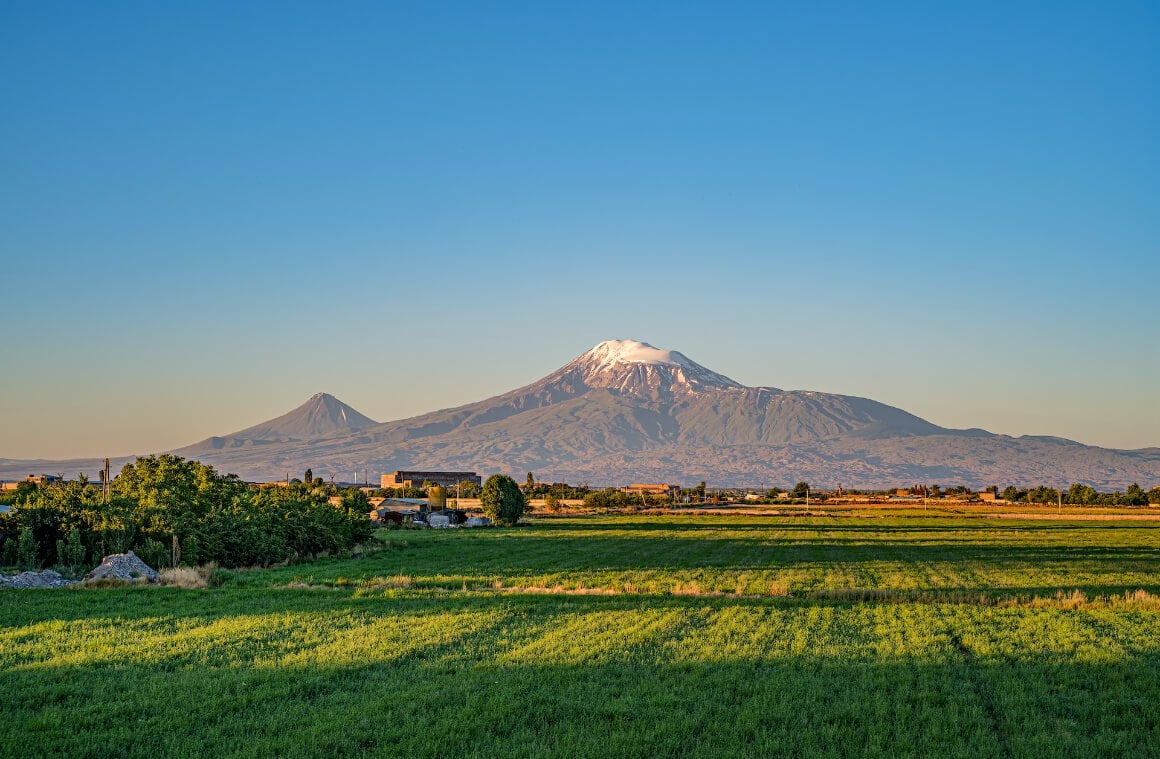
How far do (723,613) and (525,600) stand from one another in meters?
6.02

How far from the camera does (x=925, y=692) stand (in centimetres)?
1466

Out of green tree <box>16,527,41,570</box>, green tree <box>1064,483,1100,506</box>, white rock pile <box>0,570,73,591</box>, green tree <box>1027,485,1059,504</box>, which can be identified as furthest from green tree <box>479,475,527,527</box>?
green tree <box>1027,485,1059,504</box>

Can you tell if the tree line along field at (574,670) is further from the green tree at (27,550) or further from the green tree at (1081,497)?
the green tree at (1081,497)

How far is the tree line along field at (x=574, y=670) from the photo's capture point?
39.3 ft

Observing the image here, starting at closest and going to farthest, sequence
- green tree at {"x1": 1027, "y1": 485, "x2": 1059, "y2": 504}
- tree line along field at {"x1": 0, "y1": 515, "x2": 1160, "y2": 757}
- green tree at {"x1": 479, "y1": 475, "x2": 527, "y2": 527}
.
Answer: tree line along field at {"x1": 0, "y1": 515, "x2": 1160, "y2": 757}
green tree at {"x1": 479, "y1": 475, "x2": 527, "y2": 527}
green tree at {"x1": 1027, "y1": 485, "x2": 1059, "y2": 504}

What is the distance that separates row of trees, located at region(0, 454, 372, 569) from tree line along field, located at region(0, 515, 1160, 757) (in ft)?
25.4

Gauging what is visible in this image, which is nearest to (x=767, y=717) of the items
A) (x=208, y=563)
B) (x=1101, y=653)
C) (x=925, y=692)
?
(x=925, y=692)

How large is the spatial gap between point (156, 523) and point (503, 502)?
5288 cm

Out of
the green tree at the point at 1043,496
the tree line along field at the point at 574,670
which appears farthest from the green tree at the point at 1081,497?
the tree line along field at the point at 574,670

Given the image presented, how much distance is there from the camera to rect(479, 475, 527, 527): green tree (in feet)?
294

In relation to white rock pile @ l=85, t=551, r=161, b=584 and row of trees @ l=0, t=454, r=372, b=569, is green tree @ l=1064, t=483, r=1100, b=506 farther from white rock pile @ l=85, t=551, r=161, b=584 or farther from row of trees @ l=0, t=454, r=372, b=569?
white rock pile @ l=85, t=551, r=161, b=584

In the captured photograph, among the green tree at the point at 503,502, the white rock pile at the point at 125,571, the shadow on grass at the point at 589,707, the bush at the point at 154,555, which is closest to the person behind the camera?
the shadow on grass at the point at 589,707

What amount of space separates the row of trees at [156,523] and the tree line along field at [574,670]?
7.74 m

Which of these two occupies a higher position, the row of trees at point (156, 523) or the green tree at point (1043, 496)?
the row of trees at point (156, 523)
